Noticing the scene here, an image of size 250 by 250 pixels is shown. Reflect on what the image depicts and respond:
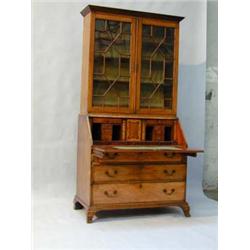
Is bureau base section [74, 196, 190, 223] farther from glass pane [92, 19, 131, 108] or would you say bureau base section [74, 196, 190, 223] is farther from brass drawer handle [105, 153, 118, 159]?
glass pane [92, 19, 131, 108]

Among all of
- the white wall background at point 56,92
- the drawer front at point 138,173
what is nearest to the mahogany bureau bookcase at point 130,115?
the drawer front at point 138,173

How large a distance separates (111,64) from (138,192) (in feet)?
3.56

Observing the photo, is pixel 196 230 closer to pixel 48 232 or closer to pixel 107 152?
pixel 107 152

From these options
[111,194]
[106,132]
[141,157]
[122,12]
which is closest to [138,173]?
[141,157]

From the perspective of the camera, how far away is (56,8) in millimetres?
3678

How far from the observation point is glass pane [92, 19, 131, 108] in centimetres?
320

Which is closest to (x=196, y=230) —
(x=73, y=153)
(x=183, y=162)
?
(x=183, y=162)

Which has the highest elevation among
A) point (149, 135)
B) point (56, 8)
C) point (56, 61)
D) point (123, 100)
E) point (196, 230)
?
point (56, 8)

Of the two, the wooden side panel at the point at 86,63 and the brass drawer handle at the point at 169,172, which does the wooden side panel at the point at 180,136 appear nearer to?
the brass drawer handle at the point at 169,172

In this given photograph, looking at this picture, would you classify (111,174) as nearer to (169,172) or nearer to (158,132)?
(169,172)

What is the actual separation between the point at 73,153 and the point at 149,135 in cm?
82
